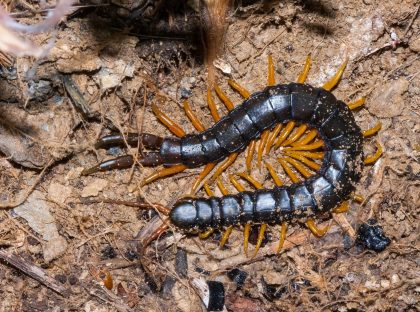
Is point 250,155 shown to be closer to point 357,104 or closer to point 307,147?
point 307,147

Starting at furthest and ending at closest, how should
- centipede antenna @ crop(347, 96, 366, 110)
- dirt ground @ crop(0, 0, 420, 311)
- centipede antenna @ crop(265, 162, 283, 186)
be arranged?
centipede antenna @ crop(265, 162, 283, 186), centipede antenna @ crop(347, 96, 366, 110), dirt ground @ crop(0, 0, 420, 311)

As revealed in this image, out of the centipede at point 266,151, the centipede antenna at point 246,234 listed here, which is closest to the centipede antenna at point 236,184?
the centipede at point 266,151

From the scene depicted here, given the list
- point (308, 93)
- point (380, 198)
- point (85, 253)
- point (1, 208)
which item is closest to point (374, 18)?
point (308, 93)

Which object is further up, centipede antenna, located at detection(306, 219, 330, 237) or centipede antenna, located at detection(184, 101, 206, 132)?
centipede antenna, located at detection(184, 101, 206, 132)

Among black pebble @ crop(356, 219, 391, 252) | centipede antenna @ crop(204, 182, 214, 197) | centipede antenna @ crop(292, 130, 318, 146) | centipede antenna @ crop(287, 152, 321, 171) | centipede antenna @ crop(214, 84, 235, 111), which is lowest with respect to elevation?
black pebble @ crop(356, 219, 391, 252)

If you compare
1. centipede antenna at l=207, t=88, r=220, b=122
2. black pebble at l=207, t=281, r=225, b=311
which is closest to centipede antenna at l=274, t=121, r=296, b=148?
centipede antenna at l=207, t=88, r=220, b=122

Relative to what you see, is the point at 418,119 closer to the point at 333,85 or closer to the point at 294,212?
the point at 333,85

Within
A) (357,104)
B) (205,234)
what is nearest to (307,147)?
(357,104)

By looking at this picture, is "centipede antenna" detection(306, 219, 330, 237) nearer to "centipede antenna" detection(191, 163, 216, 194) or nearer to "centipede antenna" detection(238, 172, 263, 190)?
"centipede antenna" detection(238, 172, 263, 190)
